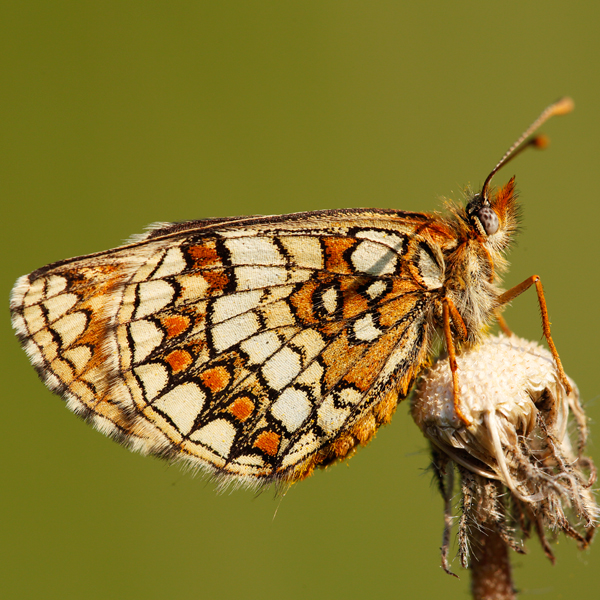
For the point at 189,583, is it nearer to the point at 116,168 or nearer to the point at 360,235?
the point at 360,235

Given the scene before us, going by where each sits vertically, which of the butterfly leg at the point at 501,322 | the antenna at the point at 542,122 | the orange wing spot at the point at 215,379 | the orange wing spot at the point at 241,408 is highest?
the antenna at the point at 542,122

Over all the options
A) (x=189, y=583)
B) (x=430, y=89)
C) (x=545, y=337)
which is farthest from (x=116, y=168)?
(x=545, y=337)

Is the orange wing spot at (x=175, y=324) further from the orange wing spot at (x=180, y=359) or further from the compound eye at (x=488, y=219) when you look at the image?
the compound eye at (x=488, y=219)

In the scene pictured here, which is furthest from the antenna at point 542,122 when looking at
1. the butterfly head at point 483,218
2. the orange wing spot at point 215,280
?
the orange wing spot at point 215,280

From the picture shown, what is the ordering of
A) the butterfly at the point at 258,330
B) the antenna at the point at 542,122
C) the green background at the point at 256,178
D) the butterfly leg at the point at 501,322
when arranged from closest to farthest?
the antenna at the point at 542,122 < the butterfly at the point at 258,330 < the butterfly leg at the point at 501,322 < the green background at the point at 256,178

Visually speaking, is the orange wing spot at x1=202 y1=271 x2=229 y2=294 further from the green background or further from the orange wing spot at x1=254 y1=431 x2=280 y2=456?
the green background

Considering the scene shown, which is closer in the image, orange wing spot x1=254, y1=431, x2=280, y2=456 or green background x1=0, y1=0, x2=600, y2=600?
orange wing spot x1=254, y1=431, x2=280, y2=456

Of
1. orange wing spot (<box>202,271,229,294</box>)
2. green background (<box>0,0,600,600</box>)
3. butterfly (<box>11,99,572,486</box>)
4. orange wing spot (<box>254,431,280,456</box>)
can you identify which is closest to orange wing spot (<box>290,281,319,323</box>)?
butterfly (<box>11,99,572,486</box>)
